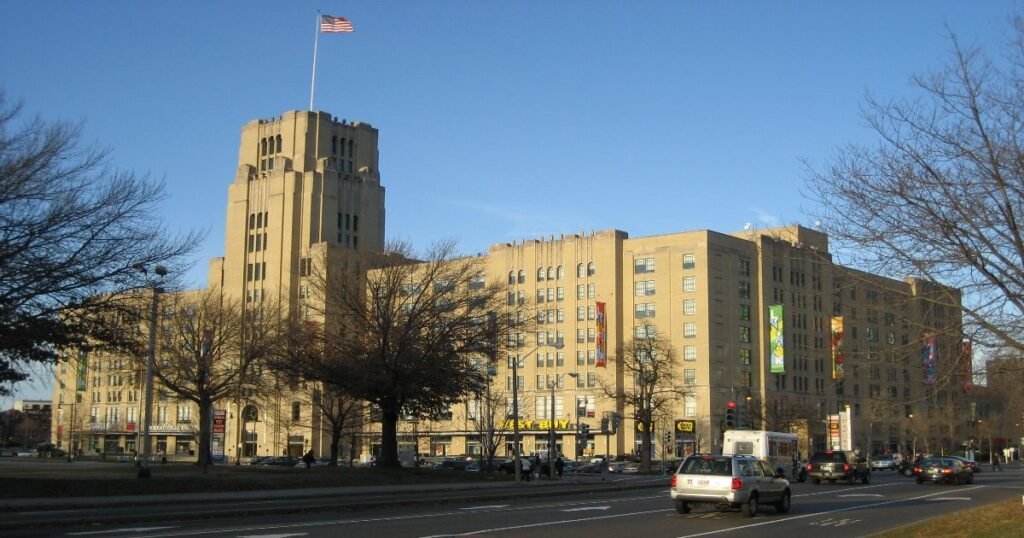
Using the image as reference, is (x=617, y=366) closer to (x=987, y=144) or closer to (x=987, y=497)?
→ (x=987, y=497)

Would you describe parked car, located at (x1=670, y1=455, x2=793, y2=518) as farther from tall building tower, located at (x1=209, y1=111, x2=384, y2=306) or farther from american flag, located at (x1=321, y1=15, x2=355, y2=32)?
tall building tower, located at (x1=209, y1=111, x2=384, y2=306)

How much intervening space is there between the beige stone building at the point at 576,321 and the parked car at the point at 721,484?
2755 inches

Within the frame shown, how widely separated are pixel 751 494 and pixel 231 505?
1459 cm

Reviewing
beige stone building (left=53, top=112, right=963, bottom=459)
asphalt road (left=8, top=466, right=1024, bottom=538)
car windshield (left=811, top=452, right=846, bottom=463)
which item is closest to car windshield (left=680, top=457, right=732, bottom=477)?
asphalt road (left=8, top=466, right=1024, bottom=538)

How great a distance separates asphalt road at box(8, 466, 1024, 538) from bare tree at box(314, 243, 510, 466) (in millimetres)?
15568

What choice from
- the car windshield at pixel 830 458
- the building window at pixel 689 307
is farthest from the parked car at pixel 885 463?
the car windshield at pixel 830 458

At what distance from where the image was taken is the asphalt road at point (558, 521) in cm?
2086

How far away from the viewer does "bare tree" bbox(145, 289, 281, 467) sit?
5934 cm

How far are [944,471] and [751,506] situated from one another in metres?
29.4

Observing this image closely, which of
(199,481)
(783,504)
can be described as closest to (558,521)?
(783,504)

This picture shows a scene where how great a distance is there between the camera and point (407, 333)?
49.8 metres

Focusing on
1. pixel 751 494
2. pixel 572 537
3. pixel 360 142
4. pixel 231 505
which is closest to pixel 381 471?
pixel 231 505

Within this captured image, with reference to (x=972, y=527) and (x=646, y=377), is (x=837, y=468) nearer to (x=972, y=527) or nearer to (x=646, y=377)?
(x=646, y=377)

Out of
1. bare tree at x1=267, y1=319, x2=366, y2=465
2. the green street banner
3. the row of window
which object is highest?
the row of window
